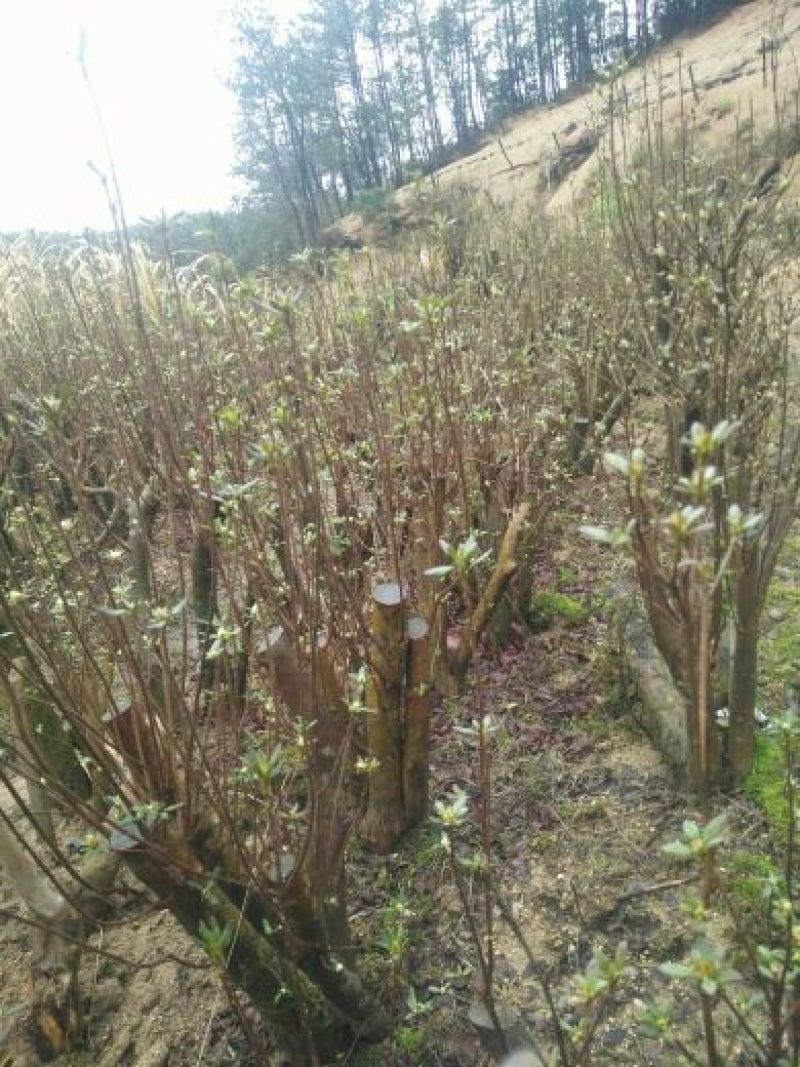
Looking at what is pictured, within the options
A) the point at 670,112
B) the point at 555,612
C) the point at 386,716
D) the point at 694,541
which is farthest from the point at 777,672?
the point at 670,112

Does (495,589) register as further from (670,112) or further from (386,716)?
(670,112)

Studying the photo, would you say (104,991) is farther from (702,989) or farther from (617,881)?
(702,989)

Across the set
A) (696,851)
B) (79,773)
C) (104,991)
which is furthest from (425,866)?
(696,851)

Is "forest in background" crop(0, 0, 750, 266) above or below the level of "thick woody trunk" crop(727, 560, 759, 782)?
above

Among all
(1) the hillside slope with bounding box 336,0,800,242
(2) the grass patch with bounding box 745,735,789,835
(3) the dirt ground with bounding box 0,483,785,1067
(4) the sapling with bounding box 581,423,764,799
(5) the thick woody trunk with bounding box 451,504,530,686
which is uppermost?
(1) the hillside slope with bounding box 336,0,800,242

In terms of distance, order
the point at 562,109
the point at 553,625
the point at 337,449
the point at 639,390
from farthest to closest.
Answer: the point at 562,109 → the point at 639,390 → the point at 553,625 → the point at 337,449

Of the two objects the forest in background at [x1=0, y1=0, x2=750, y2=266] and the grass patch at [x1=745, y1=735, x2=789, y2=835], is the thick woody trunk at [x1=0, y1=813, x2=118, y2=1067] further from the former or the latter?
the forest in background at [x1=0, y1=0, x2=750, y2=266]

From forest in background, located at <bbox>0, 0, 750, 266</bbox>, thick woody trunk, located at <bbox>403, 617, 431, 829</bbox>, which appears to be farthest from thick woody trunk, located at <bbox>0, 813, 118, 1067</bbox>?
forest in background, located at <bbox>0, 0, 750, 266</bbox>

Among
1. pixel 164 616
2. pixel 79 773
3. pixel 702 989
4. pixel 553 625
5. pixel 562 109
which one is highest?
pixel 562 109

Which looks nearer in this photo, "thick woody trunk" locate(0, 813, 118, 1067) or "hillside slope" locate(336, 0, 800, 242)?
"thick woody trunk" locate(0, 813, 118, 1067)

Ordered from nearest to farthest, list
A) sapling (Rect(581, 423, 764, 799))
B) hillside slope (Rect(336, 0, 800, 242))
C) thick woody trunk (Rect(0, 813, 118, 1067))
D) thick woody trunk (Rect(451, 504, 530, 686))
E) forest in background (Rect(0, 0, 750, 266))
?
1. sapling (Rect(581, 423, 764, 799))
2. thick woody trunk (Rect(0, 813, 118, 1067))
3. thick woody trunk (Rect(451, 504, 530, 686))
4. hillside slope (Rect(336, 0, 800, 242))
5. forest in background (Rect(0, 0, 750, 266))

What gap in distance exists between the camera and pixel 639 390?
535 centimetres

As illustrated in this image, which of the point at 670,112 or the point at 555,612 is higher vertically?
the point at 670,112

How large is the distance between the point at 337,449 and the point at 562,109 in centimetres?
3019
